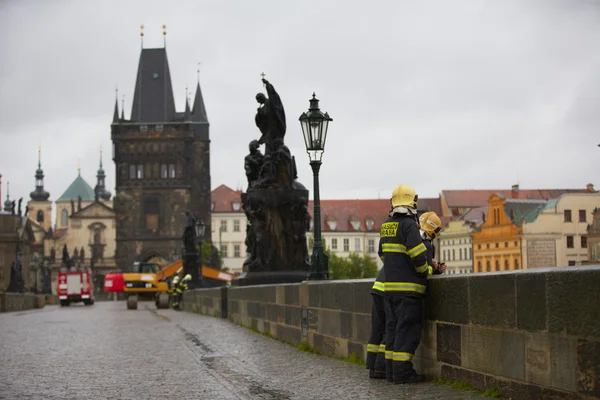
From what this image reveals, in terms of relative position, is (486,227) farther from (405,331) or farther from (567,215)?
(405,331)

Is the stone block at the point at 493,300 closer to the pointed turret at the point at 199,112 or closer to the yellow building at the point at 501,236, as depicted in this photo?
the yellow building at the point at 501,236

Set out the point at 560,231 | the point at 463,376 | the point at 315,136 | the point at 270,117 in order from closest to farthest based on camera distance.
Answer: the point at 463,376 → the point at 315,136 → the point at 270,117 → the point at 560,231

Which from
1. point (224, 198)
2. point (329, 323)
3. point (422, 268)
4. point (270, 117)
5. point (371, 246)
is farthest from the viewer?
point (224, 198)

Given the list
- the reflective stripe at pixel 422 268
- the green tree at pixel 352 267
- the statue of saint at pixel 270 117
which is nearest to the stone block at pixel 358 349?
the reflective stripe at pixel 422 268

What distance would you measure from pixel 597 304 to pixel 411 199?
10.7 ft

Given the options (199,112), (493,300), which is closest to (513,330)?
(493,300)

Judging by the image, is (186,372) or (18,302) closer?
(186,372)

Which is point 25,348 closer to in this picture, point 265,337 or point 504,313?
point 265,337

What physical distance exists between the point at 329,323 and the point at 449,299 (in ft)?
13.9

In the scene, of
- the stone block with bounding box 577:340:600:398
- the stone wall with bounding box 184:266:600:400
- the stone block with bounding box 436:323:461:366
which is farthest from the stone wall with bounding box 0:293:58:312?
the stone block with bounding box 577:340:600:398

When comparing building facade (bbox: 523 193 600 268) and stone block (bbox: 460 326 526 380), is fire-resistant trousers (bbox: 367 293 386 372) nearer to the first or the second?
stone block (bbox: 460 326 526 380)

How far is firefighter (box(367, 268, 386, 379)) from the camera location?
9.94 m

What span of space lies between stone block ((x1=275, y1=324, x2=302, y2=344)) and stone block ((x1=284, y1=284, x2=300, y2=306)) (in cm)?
37

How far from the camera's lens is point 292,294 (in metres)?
15.6
